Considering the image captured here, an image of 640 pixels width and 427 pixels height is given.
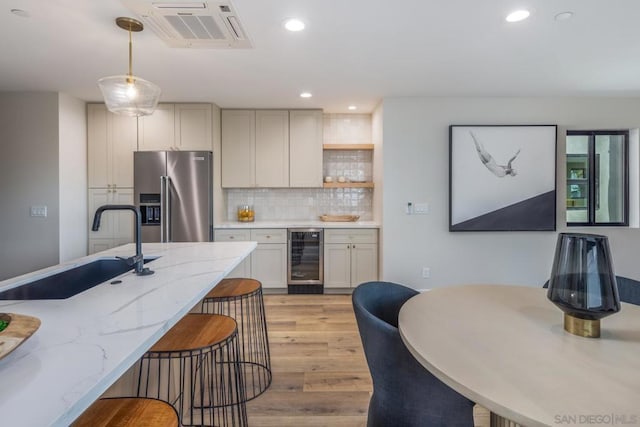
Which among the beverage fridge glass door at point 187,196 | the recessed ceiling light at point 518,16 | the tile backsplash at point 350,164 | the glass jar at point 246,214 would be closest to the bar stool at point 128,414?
the recessed ceiling light at point 518,16

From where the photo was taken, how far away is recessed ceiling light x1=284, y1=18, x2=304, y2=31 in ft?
7.36

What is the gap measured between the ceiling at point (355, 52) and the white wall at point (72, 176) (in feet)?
0.84

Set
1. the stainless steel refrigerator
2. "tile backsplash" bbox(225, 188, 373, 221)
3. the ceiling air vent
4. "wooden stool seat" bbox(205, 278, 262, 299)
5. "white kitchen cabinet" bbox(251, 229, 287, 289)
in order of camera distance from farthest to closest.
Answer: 1. "tile backsplash" bbox(225, 188, 373, 221)
2. "white kitchen cabinet" bbox(251, 229, 287, 289)
3. the stainless steel refrigerator
4. "wooden stool seat" bbox(205, 278, 262, 299)
5. the ceiling air vent

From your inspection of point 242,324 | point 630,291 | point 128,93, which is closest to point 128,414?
point 242,324

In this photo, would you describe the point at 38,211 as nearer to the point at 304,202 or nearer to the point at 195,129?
the point at 195,129

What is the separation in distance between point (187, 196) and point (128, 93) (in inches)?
86.4

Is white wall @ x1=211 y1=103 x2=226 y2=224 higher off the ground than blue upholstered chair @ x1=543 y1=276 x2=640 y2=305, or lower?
higher

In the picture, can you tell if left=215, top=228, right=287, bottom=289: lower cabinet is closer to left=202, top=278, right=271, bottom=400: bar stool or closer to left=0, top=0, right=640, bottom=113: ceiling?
left=202, top=278, right=271, bottom=400: bar stool

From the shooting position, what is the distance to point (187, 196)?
4.11 metres

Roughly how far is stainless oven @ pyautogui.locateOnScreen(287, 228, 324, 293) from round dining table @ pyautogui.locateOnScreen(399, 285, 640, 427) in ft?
9.52

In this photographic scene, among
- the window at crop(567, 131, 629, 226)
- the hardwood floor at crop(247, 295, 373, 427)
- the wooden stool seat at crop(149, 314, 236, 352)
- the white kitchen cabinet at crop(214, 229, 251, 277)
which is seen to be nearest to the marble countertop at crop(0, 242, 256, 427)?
the wooden stool seat at crop(149, 314, 236, 352)

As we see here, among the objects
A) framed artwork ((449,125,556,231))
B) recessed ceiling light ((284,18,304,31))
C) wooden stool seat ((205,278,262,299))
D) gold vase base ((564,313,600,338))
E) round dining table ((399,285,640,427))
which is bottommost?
wooden stool seat ((205,278,262,299))

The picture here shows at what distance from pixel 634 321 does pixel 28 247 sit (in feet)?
16.9

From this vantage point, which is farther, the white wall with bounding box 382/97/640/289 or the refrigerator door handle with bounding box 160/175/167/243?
the refrigerator door handle with bounding box 160/175/167/243
